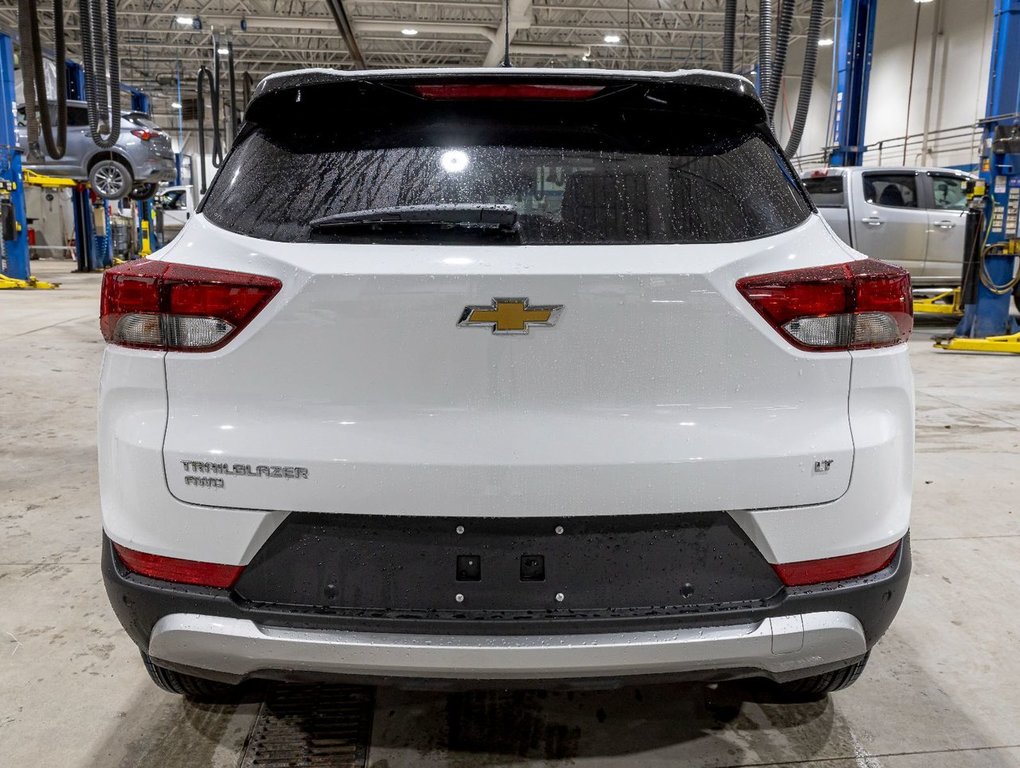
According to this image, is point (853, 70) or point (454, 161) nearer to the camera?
point (454, 161)

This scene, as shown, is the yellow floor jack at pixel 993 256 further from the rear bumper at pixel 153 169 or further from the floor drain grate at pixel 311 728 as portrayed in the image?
the rear bumper at pixel 153 169

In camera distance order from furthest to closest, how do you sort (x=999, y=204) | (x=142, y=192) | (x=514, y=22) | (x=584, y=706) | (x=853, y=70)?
1. (x=514, y=22)
2. (x=142, y=192)
3. (x=853, y=70)
4. (x=999, y=204)
5. (x=584, y=706)

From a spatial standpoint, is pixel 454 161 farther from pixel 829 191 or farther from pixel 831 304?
pixel 829 191

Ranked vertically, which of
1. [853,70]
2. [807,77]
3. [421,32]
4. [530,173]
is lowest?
[530,173]

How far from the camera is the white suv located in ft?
4.42

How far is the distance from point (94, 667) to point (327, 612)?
114 cm

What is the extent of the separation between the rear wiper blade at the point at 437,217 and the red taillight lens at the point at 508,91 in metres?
0.28

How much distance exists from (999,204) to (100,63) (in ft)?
24.7

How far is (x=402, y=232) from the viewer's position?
1403 millimetres

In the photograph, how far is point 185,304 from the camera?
1383 millimetres

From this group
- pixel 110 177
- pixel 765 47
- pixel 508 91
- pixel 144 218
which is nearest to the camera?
pixel 508 91

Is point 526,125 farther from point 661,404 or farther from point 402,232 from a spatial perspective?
point 661,404

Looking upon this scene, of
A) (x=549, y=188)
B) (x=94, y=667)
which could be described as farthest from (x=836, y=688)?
(x=94, y=667)

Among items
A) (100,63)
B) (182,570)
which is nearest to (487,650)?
(182,570)
